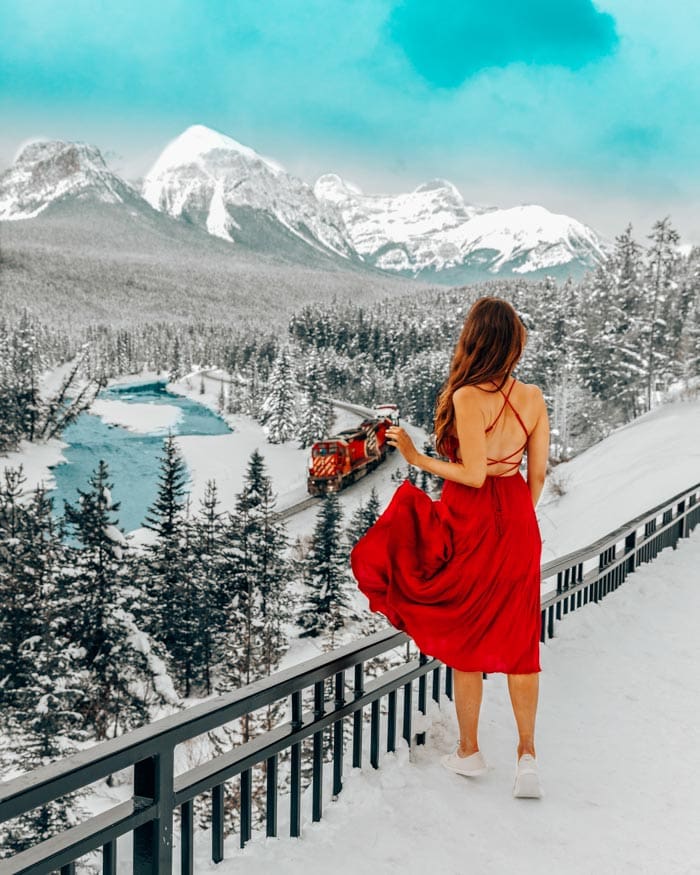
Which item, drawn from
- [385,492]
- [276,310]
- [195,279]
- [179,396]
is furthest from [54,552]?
[195,279]

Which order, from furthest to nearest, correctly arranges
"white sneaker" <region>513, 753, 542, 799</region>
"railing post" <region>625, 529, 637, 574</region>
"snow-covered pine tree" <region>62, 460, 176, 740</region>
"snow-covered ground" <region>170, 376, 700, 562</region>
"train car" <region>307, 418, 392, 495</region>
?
"train car" <region>307, 418, 392, 495</region> < "snow-covered pine tree" <region>62, 460, 176, 740</region> < "snow-covered ground" <region>170, 376, 700, 562</region> < "railing post" <region>625, 529, 637, 574</region> < "white sneaker" <region>513, 753, 542, 799</region>

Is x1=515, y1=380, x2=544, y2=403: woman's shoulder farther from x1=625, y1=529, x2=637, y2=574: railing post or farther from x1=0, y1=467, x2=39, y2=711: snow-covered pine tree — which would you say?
x1=0, y1=467, x2=39, y2=711: snow-covered pine tree

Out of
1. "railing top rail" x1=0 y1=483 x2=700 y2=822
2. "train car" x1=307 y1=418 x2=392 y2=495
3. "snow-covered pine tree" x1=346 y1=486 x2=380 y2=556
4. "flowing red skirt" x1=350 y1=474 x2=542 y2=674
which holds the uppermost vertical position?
"flowing red skirt" x1=350 y1=474 x2=542 y2=674

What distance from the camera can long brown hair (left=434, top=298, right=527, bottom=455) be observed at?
2.99 meters

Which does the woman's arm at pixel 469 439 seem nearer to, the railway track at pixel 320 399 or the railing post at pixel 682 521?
the railing post at pixel 682 521

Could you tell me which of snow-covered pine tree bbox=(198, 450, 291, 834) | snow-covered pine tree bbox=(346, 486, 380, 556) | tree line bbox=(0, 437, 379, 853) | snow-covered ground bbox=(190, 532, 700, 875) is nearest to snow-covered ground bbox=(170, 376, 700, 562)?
snow-covered pine tree bbox=(346, 486, 380, 556)

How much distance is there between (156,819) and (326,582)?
137 ft

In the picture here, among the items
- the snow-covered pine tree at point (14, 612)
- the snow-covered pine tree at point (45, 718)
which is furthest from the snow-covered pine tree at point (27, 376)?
the snow-covered pine tree at point (45, 718)

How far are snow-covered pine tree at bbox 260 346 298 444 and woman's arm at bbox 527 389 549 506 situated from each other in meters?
76.3

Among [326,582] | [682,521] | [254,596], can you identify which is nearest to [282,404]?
[254,596]

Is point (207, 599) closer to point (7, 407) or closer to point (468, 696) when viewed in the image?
point (468, 696)

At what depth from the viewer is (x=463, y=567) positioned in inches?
121

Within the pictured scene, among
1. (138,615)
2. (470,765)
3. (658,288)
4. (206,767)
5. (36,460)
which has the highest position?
(658,288)

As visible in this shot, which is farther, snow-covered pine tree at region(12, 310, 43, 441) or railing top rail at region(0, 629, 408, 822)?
snow-covered pine tree at region(12, 310, 43, 441)
